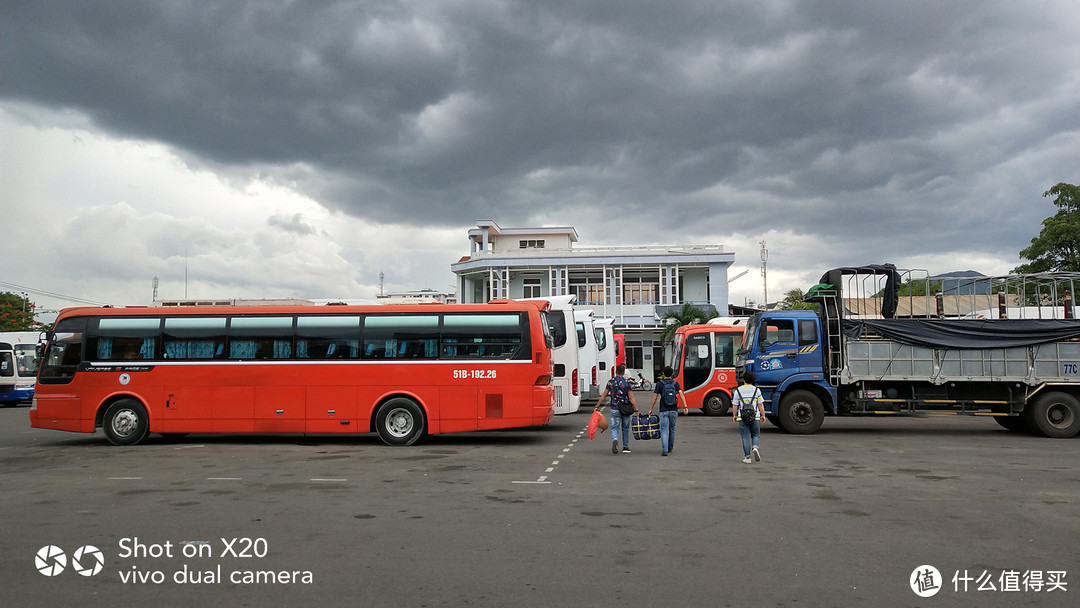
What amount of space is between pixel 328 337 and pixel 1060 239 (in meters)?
40.0

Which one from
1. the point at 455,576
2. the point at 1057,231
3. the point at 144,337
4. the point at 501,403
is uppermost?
the point at 1057,231

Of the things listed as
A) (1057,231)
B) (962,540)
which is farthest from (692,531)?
(1057,231)

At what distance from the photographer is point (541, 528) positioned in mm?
7309

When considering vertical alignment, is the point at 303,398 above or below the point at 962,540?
above

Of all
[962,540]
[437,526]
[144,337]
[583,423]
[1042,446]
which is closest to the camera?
[962,540]

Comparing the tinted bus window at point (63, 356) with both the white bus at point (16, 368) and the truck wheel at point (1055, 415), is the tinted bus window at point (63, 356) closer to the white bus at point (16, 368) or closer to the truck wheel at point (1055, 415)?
the white bus at point (16, 368)

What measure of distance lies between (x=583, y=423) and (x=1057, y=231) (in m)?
32.9

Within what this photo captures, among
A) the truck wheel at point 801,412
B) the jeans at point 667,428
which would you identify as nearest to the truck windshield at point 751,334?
the truck wheel at point 801,412

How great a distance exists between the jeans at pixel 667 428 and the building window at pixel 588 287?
128 feet

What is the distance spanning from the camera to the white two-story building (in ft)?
162

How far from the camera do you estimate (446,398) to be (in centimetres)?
1481

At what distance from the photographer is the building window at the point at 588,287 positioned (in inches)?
2053

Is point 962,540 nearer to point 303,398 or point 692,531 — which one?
point 692,531

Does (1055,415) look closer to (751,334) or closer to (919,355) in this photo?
(919,355)
